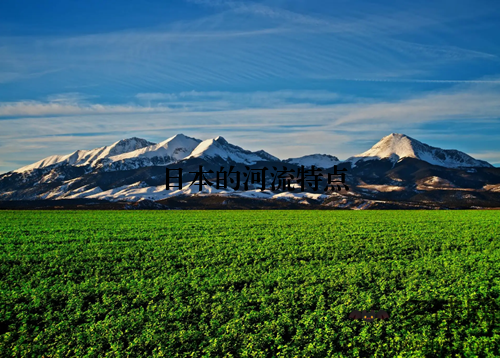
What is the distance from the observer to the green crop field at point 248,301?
12.5m

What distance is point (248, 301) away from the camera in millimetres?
15805

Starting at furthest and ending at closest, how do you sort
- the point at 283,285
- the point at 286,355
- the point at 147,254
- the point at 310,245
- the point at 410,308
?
the point at 310,245, the point at 147,254, the point at 283,285, the point at 410,308, the point at 286,355

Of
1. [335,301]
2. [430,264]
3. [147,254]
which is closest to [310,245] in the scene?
[430,264]

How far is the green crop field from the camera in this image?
12523 millimetres

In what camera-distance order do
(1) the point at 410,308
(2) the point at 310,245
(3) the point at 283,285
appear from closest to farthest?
(1) the point at 410,308 → (3) the point at 283,285 → (2) the point at 310,245

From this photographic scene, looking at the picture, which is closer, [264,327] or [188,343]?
[188,343]

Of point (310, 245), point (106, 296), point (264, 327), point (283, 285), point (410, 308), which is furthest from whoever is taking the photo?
point (310, 245)

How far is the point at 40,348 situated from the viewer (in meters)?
12.5

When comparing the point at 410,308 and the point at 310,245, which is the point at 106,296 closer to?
the point at 410,308

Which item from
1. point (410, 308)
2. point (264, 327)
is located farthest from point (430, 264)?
point (264, 327)

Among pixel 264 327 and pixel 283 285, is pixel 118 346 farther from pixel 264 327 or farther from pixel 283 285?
pixel 283 285

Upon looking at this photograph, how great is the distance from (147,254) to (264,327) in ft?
44.0

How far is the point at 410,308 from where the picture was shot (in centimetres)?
1497

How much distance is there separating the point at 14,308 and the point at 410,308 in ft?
47.3
